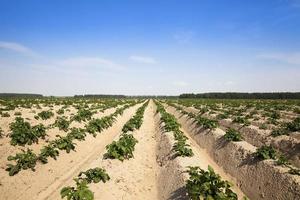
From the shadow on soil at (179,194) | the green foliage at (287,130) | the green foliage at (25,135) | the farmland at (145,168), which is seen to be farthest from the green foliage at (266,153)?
the green foliage at (25,135)

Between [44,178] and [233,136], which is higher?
[233,136]

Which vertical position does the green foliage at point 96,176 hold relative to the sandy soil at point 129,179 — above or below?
above

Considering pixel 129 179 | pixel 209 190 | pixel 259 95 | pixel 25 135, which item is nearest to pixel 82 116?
pixel 25 135

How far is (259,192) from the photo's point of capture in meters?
11.6

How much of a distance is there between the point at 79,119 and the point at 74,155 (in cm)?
984

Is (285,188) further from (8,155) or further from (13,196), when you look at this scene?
(8,155)

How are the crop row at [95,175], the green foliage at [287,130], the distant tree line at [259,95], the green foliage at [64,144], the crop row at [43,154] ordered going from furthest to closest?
the distant tree line at [259,95]
the green foliage at [287,130]
the green foliage at [64,144]
the crop row at [43,154]
the crop row at [95,175]

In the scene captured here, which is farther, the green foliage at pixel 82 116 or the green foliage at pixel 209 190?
the green foliage at pixel 82 116

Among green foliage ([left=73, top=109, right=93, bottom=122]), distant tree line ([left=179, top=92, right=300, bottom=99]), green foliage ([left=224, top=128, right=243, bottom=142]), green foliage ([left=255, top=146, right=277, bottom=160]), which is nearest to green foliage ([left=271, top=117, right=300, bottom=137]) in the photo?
green foliage ([left=224, top=128, right=243, bottom=142])

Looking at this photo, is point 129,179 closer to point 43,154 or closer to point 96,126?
point 43,154

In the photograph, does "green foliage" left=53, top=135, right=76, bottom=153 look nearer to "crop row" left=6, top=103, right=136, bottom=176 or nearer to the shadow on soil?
"crop row" left=6, top=103, right=136, bottom=176

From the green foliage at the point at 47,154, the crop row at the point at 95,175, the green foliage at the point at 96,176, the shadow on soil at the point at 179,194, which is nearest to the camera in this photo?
the crop row at the point at 95,175

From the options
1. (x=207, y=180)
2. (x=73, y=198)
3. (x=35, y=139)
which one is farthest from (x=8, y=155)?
(x=207, y=180)

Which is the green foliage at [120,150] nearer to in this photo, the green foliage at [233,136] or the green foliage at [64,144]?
the green foliage at [64,144]
